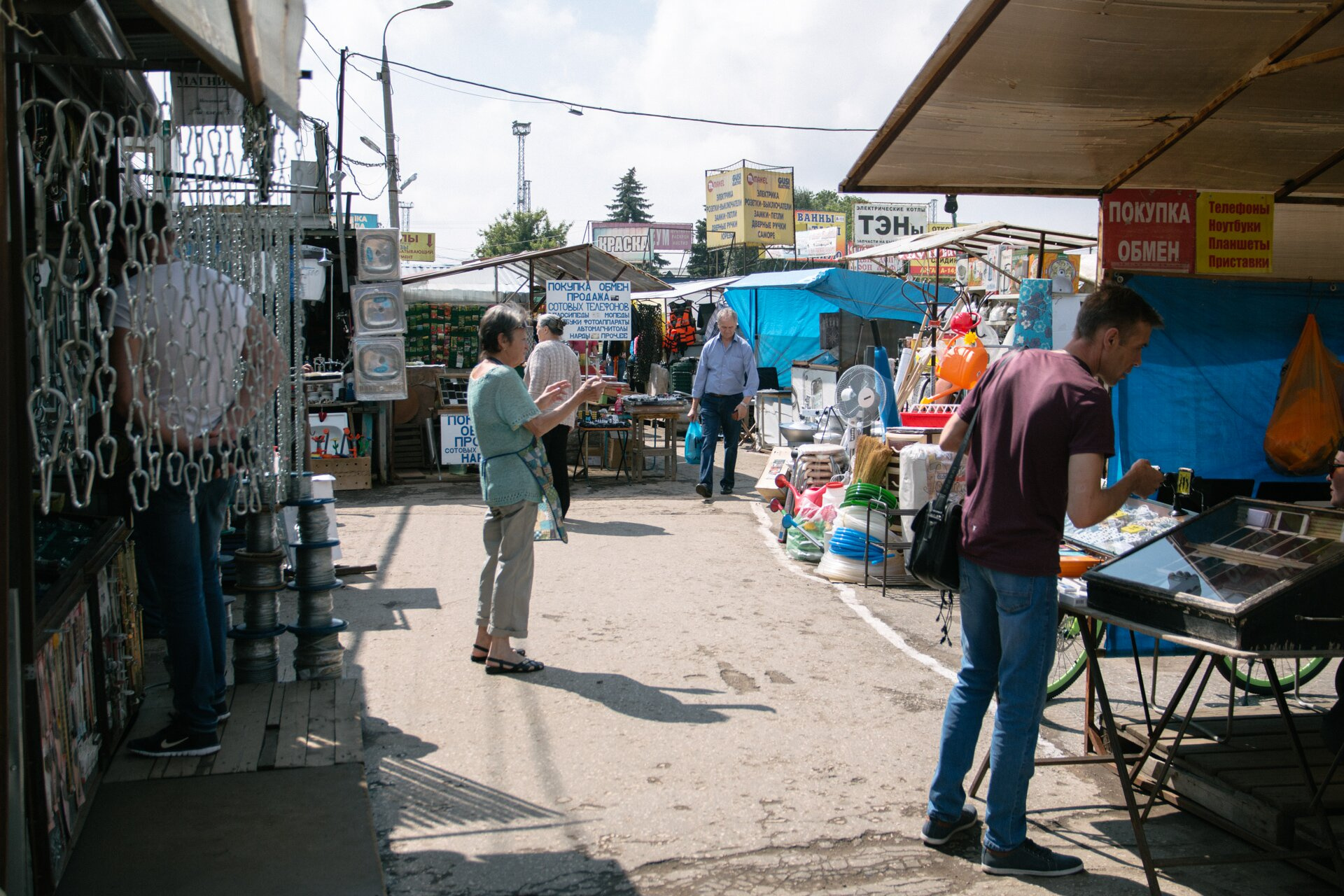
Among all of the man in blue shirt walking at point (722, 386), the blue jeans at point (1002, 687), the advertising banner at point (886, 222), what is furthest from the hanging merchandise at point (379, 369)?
the advertising banner at point (886, 222)

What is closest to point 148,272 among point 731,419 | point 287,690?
point 287,690

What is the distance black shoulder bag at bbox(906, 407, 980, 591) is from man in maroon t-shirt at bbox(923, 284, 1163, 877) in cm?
5

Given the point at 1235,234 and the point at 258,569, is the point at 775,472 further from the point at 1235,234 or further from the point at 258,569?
the point at 258,569

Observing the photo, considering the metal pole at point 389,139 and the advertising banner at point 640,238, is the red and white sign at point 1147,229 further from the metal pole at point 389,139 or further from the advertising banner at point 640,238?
the advertising banner at point 640,238

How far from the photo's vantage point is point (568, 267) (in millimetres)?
15922

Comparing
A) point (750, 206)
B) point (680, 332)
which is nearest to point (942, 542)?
point (680, 332)

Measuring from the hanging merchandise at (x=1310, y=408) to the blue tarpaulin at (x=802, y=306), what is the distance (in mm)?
12562

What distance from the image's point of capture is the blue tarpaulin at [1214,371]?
22.0 feet

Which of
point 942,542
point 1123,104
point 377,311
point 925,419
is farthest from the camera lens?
point 925,419

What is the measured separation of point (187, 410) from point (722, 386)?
847 cm

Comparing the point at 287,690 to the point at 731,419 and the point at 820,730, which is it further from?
the point at 731,419

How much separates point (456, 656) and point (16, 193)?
3693mm

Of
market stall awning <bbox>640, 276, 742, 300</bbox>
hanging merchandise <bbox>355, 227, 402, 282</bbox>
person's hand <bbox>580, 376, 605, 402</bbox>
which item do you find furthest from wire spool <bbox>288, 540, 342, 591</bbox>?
market stall awning <bbox>640, 276, 742, 300</bbox>

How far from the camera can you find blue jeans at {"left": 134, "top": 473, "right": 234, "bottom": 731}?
145 inches
